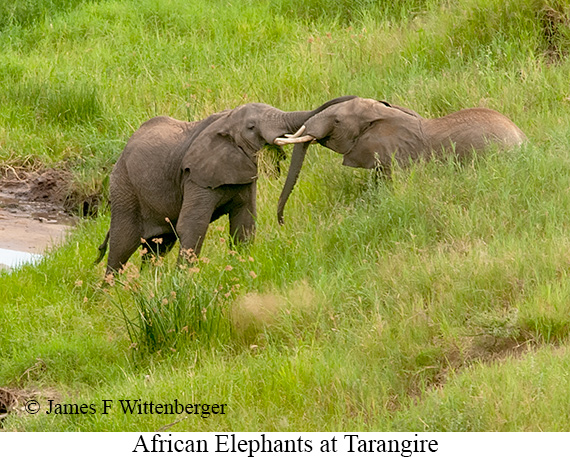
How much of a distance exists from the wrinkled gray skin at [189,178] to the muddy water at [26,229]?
1.73 metres

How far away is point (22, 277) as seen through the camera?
336 inches

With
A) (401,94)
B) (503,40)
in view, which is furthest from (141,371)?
(503,40)

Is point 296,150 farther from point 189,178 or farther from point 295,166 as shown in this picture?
point 189,178

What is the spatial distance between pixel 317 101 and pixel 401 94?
111 cm

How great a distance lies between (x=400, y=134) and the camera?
7770mm

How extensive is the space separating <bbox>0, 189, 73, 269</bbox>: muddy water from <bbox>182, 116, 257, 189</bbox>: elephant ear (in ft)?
8.49

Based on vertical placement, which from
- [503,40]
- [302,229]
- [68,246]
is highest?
[503,40]

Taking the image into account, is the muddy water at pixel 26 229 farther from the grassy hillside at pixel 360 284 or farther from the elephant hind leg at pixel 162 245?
the elephant hind leg at pixel 162 245

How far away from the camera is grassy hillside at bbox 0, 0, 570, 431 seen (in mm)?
5391

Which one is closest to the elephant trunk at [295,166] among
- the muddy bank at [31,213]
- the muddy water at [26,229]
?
the muddy water at [26,229]

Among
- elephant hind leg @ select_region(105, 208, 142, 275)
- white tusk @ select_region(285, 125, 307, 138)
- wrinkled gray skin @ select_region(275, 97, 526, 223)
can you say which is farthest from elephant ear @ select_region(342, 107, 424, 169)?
elephant hind leg @ select_region(105, 208, 142, 275)

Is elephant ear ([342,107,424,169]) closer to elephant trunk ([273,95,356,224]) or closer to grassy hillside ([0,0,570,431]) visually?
grassy hillside ([0,0,570,431])

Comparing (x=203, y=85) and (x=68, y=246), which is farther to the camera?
(x=203, y=85)
